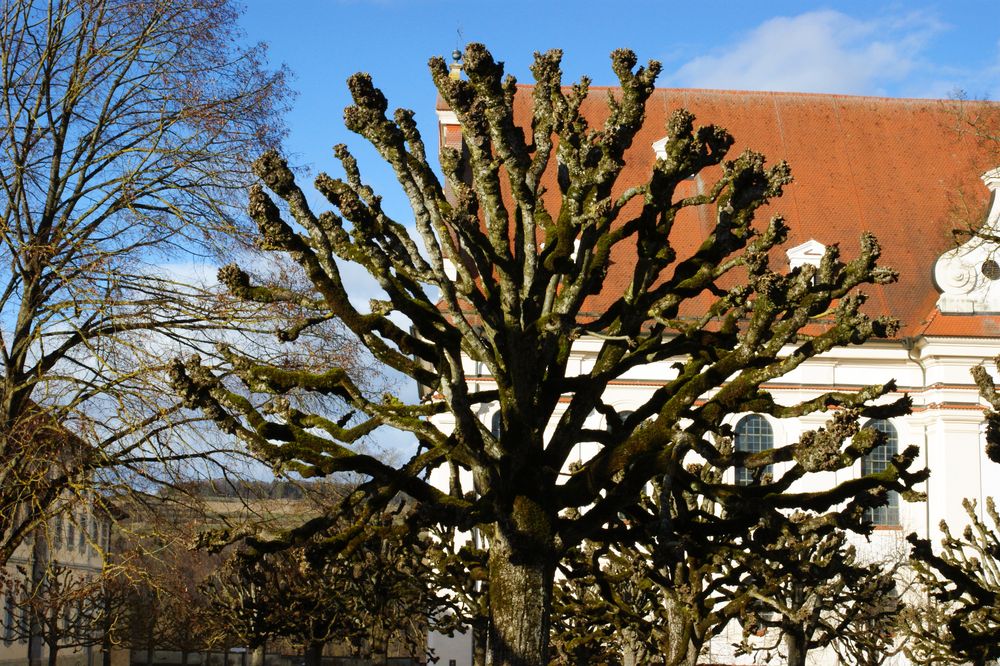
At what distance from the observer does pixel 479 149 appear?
33.0 ft

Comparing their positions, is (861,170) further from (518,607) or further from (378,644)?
(518,607)

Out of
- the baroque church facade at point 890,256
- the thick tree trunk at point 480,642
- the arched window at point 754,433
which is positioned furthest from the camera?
the arched window at point 754,433

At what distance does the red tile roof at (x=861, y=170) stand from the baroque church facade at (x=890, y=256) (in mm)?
40

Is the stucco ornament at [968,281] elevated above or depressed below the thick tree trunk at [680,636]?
above

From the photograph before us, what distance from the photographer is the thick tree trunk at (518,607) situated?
9.79 metres

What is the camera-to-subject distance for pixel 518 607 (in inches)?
389

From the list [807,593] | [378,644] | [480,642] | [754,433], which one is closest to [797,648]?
[807,593]

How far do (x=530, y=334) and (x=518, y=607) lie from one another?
2.11 m

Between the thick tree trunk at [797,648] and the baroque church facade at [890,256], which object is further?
the baroque church facade at [890,256]

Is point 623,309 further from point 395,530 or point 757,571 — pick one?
point 757,571

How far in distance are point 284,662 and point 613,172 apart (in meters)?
41.5

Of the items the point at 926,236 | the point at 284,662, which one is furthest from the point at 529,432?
the point at 284,662

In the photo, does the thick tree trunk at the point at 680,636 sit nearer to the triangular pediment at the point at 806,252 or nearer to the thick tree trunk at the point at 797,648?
the thick tree trunk at the point at 797,648

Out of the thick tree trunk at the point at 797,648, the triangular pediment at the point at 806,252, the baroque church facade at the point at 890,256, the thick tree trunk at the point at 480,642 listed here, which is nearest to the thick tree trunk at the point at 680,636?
the thick tree trunk at the point at 797,648
